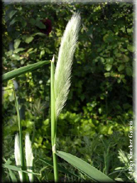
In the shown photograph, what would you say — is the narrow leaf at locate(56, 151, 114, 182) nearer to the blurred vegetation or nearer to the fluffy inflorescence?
the fluffy inflorescence

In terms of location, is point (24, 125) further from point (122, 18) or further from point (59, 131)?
point (122, 18)

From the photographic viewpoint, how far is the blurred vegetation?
1235 mm

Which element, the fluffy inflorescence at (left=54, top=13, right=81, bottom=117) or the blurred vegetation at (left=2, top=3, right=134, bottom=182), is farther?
the blurred vegetation at (left=2, top=3, right=134, bottom=182)

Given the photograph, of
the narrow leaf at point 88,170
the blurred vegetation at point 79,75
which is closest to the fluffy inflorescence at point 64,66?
the narrow leaf at point 88,170

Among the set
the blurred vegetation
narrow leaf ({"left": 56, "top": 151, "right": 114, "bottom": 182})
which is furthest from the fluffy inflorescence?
the blurred vegetation

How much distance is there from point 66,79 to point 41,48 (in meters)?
1.07

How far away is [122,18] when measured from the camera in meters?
1.41

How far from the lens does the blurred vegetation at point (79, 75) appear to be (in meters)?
1.24

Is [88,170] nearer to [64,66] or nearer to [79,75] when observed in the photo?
[64,66]

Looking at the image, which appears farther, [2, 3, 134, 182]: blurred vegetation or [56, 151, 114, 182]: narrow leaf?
[2, 3, 134, 182]: blurred vegetation

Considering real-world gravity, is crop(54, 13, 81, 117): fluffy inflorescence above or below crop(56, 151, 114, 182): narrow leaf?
above

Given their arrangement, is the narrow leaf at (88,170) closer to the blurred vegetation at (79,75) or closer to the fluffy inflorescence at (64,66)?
the fluffy inflorescence at (64,66)

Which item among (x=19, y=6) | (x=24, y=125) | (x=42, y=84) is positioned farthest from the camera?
(x=42, y=84)

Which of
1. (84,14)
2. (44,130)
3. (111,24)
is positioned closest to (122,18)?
(111,24)
